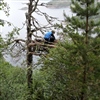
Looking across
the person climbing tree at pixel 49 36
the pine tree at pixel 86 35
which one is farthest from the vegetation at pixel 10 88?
the pine tree at pixel 86 35

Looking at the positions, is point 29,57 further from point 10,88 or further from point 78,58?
point 78,58

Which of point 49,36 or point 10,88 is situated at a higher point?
point 49,36

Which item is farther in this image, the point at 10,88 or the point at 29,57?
the point at 29,57

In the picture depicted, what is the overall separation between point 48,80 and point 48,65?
76 cm

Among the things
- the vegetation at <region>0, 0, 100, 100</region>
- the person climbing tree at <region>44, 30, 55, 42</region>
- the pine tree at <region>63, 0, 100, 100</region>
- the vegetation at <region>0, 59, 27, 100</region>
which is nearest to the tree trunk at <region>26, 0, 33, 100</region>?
the vegetation at <region>0, 59, 27, 100</region>

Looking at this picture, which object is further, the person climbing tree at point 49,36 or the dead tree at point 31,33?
the person climbing tree at point 49,36

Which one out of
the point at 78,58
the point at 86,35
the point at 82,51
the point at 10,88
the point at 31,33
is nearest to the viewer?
the point at 82,51

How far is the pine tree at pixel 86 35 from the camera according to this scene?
10.4m

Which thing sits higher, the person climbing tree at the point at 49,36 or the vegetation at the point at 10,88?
the person climbing tree at the point at 49,36

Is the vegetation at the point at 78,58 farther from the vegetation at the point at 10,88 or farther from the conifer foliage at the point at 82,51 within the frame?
the vegetation at the point at 10,88

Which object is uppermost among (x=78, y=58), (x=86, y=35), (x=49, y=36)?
(x=86, y=35)

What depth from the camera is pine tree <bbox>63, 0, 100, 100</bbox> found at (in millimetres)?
10422

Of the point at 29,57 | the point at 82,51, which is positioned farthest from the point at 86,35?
the point at 29,57

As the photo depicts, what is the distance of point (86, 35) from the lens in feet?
34.9
